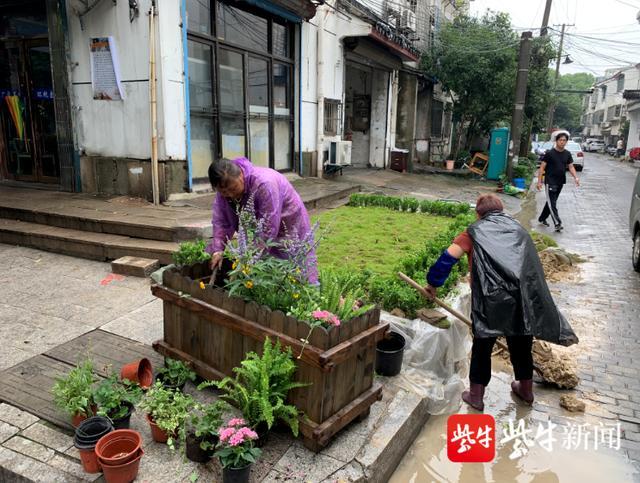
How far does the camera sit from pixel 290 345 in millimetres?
2941

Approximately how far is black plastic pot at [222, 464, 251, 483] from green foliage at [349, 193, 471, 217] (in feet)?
26.8

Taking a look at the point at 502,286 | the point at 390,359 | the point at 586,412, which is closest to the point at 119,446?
the point at 390,359

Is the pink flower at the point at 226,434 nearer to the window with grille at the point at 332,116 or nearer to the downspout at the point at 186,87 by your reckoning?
the downspout at the point at 186,87

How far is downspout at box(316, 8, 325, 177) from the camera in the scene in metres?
12.8

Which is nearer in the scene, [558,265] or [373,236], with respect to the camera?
[373,236]

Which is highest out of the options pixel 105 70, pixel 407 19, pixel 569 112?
pixel 407 19

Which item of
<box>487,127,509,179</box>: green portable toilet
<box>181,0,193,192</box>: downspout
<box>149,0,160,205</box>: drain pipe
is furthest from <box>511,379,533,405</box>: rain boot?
<box>487,127,509,179</box>: green portable toilet

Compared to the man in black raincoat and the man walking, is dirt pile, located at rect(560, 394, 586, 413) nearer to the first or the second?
the man in black raincoat

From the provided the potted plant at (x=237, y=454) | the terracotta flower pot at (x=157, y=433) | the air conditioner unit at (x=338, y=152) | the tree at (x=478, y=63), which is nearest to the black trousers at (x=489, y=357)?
the potted plant at (x=237, y=454)

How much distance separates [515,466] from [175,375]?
101 inches

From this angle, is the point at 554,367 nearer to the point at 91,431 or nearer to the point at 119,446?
the point at 119,446

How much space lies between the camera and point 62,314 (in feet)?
15.9

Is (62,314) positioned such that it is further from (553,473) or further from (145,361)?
(553,473)

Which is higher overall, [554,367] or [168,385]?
[168,385]
